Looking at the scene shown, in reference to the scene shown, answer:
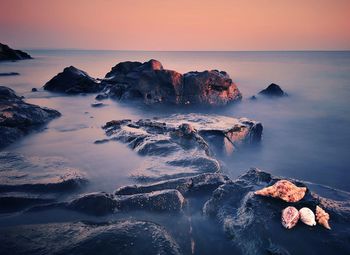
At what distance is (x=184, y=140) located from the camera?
653cm

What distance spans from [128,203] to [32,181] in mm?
1862

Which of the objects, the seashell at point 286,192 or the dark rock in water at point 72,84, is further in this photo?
the dark rock in water at point 72,84

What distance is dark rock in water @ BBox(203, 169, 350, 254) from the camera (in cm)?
301

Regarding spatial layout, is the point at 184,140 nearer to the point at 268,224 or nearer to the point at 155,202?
the point at 155,202

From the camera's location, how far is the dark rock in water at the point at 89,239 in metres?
2.93

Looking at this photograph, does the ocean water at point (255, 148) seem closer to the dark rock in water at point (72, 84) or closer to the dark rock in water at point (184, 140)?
the dark rock in water at point (184, 140)

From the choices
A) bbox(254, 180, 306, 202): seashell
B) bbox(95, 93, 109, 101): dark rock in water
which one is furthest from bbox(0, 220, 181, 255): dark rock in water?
bbox(95, 93, 109, 101): dark rock in water

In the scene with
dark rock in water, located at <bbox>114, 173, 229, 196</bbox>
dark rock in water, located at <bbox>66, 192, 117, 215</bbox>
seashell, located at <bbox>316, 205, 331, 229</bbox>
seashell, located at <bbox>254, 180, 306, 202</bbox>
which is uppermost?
seashell, located at <bbox>254, 180, 306, 202</bbox>

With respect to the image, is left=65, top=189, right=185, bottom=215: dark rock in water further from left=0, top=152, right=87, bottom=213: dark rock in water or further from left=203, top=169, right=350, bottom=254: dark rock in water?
left=0, top=152, right=87, bottom=213: dark rock in water

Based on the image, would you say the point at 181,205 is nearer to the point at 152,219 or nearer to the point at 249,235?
the point at 152,219

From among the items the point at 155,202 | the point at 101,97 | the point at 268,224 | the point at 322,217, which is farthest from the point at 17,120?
the point at 322,217

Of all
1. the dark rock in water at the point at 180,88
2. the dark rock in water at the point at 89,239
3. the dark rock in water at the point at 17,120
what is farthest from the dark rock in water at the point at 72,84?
the dark rock in water at the point at 89,239

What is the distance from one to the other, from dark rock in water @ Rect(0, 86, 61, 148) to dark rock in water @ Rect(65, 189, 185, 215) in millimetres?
3907

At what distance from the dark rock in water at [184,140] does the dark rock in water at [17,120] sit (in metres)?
2.23
